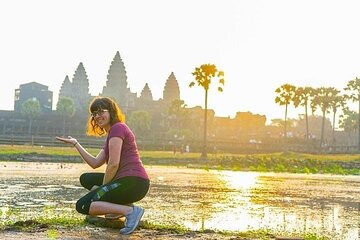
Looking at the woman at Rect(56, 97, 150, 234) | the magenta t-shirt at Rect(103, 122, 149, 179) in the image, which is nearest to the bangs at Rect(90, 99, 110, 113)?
the woman at Rect(56, 97, 150, 234)

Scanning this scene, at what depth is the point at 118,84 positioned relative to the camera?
14412cm

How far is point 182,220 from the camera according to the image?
823cm

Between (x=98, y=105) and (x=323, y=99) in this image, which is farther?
(x=323, y=99)

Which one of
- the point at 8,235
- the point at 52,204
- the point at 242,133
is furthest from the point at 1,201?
the point at 242,133

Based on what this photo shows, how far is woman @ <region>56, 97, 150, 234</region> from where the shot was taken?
6.35 metres

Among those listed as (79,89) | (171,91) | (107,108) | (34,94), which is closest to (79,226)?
(107,108)

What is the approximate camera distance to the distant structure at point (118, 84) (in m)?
144

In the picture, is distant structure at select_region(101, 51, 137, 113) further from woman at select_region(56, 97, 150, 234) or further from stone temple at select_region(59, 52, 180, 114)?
woman at select_region(56, 97, 150, 234)

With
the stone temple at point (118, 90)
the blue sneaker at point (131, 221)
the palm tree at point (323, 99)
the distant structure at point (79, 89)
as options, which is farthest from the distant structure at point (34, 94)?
the blue sneaker at point (131, 221)

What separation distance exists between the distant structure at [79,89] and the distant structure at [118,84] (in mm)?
6815

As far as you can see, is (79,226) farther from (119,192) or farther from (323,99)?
(323,99)

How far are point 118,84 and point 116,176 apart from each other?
456 feet

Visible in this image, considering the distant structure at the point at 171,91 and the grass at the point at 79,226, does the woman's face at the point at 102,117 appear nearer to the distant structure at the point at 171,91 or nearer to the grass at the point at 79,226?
the grass at the point at 79,226

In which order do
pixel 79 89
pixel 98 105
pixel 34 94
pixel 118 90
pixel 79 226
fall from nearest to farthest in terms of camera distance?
pixel 98 105 < pixel 79 226 < pixel 118 90 < pixel 79 89 < pixel 34 94
